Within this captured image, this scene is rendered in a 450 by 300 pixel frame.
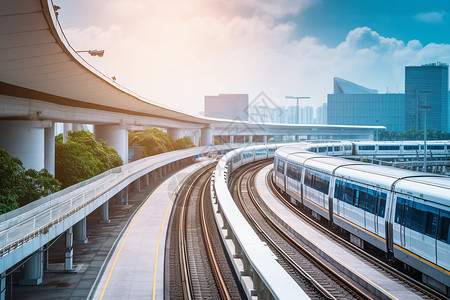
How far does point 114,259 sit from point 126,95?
17.9 m

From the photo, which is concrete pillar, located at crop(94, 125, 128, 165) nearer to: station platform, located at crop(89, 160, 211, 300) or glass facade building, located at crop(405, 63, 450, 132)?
station platform, located at crop(89, 160, 211, 300)

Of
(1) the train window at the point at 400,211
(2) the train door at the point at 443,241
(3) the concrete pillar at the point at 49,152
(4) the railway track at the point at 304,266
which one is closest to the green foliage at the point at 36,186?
(3) the concrete pillar at the point at 49,152

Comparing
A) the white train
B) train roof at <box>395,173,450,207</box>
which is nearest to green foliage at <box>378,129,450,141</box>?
the white train

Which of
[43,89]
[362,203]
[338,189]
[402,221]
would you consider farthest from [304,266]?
[43,89]

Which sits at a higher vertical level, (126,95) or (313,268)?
(126,95)

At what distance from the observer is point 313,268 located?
15922mm

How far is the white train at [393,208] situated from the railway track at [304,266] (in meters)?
2.20

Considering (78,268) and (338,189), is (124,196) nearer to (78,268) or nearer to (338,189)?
(78,268)

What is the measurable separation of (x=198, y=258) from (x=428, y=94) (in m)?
180

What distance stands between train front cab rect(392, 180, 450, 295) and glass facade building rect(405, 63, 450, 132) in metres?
173

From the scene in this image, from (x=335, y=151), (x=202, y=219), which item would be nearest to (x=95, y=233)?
(x=202, y=219)

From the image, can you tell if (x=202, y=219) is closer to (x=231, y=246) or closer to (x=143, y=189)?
(x=231, y=246)

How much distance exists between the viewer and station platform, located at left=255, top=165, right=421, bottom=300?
1312 cm

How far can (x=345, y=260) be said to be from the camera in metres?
16.3
